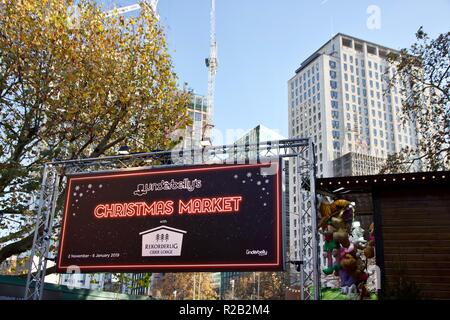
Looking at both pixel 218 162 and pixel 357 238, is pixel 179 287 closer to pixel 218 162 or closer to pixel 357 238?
pixel 357 238

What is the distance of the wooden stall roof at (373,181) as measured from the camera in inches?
427

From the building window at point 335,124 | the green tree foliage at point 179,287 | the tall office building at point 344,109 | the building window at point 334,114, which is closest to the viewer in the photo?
the green tree foliage at point 179,287

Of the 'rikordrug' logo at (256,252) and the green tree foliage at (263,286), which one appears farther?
the green tree foliage at (263,286)

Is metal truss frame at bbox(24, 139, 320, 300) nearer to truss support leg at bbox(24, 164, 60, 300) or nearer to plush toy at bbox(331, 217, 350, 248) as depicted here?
truss support leg at bbox(24, 164, 60, 300)

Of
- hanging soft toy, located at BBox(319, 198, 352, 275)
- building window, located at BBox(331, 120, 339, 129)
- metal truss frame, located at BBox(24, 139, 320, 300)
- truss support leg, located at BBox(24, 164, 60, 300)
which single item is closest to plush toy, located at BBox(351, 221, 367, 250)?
hanging soft toy, located at BBox(319, 198, 352, 275)

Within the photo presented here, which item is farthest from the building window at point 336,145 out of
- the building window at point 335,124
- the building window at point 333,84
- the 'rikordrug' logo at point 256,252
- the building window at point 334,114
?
the 'rikordrug' logo at point 256,252

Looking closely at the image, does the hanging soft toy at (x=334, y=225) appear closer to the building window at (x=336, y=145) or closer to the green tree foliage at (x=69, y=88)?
the green tree foliage at (x=69, y=88)

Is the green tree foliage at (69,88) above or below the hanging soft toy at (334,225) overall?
above

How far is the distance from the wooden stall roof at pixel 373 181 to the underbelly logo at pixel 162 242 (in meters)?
4.31

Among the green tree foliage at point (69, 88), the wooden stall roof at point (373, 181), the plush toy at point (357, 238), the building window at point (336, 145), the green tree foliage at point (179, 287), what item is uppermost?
the building window at point (336, 145)

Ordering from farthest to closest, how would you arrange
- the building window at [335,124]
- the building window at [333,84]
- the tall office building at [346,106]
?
1. the building window at [333,84]
2. the building window at [335,124]
3. the tall office building at [346,106]

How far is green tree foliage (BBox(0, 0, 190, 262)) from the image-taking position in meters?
13.1

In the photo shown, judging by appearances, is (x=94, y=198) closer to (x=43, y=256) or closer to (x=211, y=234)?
(x=43, y=256)
